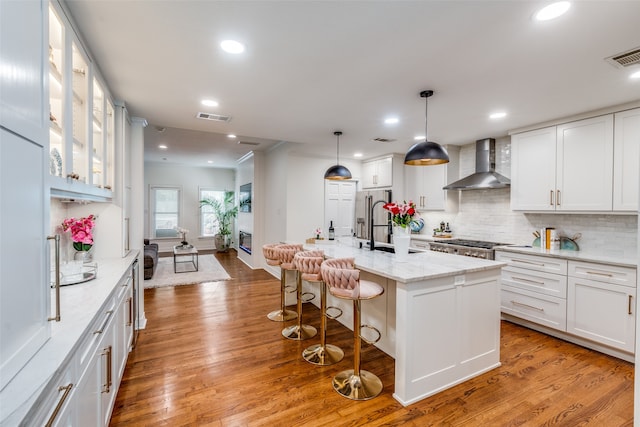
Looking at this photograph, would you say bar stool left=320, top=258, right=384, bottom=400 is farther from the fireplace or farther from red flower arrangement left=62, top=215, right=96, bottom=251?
the fireplace

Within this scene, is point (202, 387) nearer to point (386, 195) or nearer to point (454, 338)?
point (454, 338)

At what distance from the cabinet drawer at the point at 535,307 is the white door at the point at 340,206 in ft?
10.6

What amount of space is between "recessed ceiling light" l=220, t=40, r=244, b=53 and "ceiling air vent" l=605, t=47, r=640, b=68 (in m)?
2.67

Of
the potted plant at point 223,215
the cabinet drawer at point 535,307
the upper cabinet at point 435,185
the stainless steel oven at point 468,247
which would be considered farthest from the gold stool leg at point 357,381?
the potted plant at point 223,215

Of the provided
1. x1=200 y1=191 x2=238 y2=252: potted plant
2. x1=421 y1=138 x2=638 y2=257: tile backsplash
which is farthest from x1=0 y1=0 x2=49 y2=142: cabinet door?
x1=200 y1=191 x2=238 y2=252: potted plant

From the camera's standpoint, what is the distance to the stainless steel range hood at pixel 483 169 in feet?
14.2

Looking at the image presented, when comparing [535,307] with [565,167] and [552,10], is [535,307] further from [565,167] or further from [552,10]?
[552,10]

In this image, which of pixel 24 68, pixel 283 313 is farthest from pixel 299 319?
pixel 24 68

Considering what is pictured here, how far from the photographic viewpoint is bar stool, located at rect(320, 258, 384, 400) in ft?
7.24

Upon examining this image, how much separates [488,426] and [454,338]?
584mm

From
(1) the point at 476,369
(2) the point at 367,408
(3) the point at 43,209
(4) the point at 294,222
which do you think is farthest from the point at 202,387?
(4) the point at 294,222

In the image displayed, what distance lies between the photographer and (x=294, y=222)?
5.70m

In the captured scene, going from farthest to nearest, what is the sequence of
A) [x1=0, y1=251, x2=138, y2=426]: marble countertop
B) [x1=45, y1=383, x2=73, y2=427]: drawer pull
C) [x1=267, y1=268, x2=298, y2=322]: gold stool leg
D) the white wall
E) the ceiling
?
1. the white wall
2. [x1=267, y1=268, x2=298, y2=322]: gold stool leg
3. the ceiling
4. [x1=45, y1=383, x2=73, y2=427]: drawer pull
5. [x1=0, y1=251, x2=138, y2=426]: marble countertop

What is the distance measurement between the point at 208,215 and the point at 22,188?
30.1 feet
